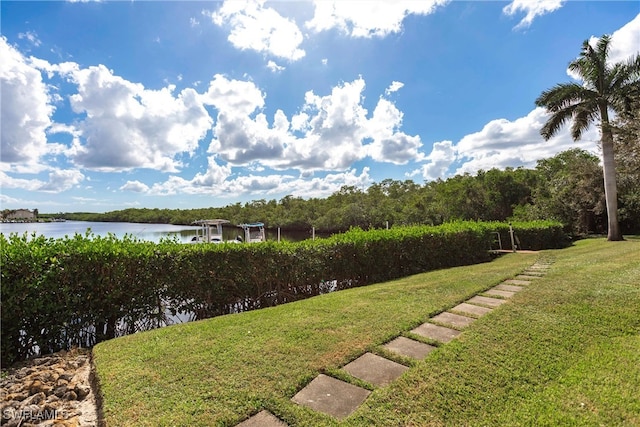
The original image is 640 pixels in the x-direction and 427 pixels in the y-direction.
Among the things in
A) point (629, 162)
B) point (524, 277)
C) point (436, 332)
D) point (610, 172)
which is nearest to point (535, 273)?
point (524, 277)

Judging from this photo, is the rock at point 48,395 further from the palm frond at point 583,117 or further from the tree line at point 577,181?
the palm frond at point 583,117

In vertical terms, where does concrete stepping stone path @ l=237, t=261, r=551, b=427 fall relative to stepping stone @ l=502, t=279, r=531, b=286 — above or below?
above

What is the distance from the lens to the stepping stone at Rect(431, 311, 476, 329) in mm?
4012

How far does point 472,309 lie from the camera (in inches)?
182

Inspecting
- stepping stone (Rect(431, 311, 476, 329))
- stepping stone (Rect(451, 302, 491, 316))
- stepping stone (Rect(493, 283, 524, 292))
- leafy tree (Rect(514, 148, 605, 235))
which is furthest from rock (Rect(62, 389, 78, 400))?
leafy tree (Rect(514, 148, 605, 235))

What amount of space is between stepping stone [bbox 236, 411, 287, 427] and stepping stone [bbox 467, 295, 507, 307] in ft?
12.4

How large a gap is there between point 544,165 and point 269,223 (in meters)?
38.5

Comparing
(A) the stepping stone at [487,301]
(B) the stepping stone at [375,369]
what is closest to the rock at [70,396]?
(B) the stepping stone at [375,369]

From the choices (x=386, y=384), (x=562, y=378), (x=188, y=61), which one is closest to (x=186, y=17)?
(x=188, y=61)

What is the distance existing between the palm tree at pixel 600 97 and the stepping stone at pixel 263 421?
52.3ft

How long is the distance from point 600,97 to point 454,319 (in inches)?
597

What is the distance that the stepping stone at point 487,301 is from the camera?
15.9ft

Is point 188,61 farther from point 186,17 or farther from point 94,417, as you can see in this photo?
point 94,417

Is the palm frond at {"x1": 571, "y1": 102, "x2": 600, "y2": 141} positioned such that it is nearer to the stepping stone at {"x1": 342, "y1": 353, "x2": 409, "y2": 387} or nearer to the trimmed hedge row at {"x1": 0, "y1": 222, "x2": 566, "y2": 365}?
the trimmed hedge row at {"x1": 0, "y1": 222, "x2": 566, "y2": 365}
